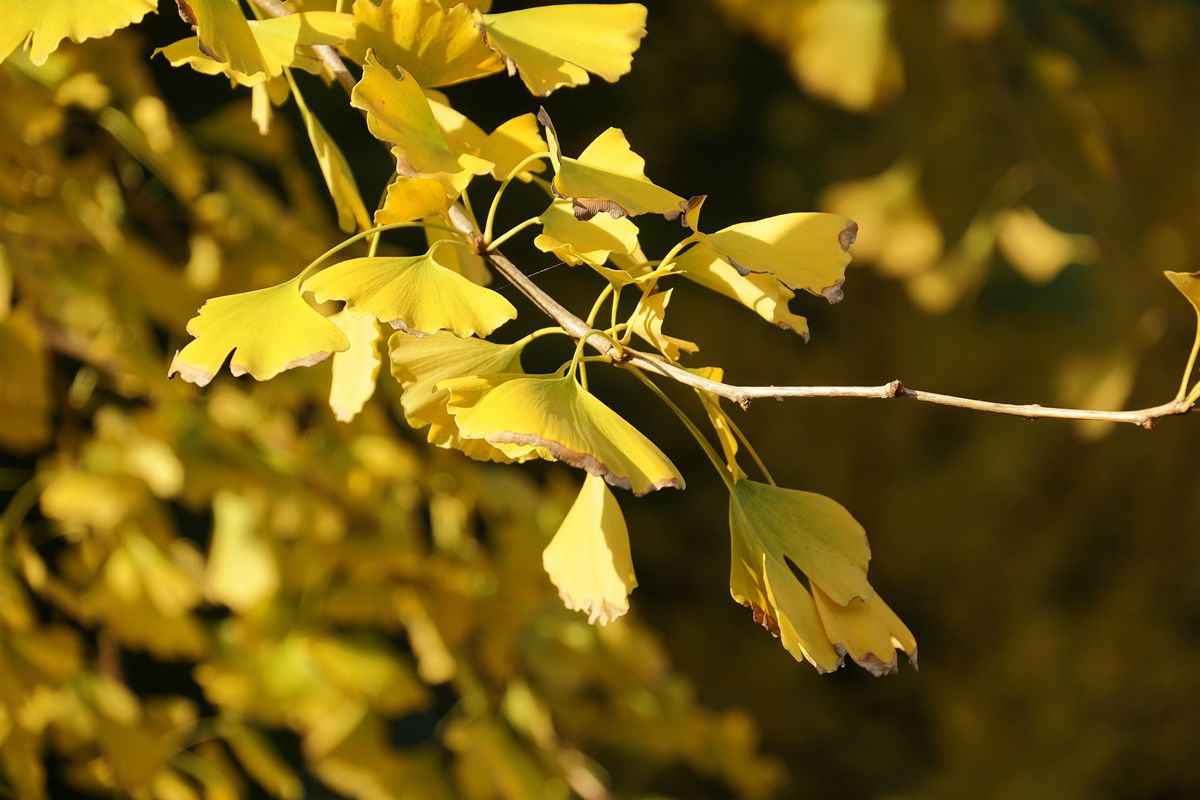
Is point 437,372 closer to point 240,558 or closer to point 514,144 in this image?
point 514,144

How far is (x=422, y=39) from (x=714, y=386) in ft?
0.56

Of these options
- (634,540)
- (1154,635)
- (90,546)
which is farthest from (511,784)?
(1154,635)

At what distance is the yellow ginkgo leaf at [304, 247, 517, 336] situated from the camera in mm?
385

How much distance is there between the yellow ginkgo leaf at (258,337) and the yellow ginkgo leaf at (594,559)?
0.10 metres

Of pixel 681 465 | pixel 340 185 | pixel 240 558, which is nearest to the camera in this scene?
pixel 340 185

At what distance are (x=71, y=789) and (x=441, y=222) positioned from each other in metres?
1.10

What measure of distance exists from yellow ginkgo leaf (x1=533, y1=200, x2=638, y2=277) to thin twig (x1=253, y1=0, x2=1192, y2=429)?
0.05ft

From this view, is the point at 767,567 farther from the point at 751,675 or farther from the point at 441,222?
the point at 751,675

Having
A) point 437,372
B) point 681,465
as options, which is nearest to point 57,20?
point 437,372

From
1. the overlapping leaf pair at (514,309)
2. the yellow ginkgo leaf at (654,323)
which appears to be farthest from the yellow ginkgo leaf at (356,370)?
the yellow ginkgo leaf at (654,323)

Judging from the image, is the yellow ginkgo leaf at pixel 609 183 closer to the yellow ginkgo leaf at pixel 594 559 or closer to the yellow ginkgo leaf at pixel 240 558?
the yellow ginkgo leaf at pixel 594 559

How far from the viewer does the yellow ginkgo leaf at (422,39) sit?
0.42 meters

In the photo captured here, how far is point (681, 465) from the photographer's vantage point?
103 inches

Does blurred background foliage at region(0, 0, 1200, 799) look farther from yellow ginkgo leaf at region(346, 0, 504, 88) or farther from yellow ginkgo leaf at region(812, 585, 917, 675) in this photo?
yellow ginkgo leaf at region(812, 585, 917, 675)
